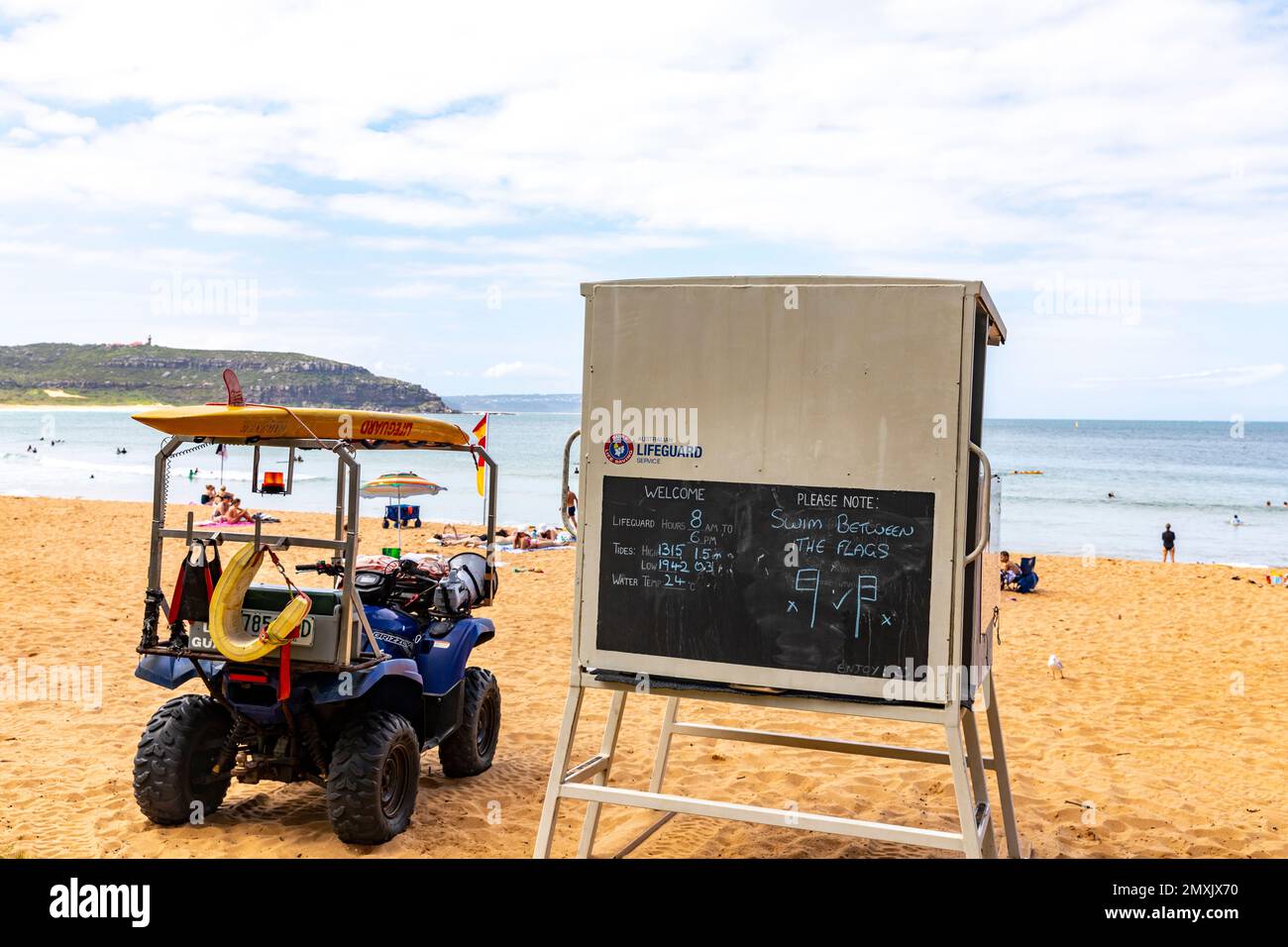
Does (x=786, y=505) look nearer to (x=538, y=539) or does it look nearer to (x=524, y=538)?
(x=524, y=538)

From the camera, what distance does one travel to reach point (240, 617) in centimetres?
564

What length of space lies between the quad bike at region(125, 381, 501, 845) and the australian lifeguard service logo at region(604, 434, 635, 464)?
148cm

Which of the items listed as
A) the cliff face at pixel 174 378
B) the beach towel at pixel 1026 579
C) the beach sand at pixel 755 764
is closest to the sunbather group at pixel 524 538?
the beach sand at pixel 755 764

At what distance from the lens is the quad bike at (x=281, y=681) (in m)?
5.47

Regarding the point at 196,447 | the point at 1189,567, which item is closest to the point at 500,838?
the point at 196,447

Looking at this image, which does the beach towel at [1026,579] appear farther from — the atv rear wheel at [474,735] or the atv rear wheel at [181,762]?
the atv rear wheel at [181,762]

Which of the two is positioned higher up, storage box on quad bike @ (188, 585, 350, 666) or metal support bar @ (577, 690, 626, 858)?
storage box on quad bike @ (188, 585, 350, 666)

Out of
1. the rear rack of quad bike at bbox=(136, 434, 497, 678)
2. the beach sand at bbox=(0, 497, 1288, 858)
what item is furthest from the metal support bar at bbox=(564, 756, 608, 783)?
the rear rack of quad bike at bbox=(136, 434, 497, 678)

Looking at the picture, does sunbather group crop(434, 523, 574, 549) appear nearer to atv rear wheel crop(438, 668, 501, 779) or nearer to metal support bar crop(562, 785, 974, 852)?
atv rear wheel crop(438, 668, 501, 779)

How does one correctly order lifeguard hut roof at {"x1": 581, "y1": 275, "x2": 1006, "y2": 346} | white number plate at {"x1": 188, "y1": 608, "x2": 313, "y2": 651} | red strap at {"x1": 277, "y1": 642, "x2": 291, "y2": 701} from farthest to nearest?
white number plate at {"x1": 188, "y1": 608, "x2": 313, "y2": 651}
red strap at {"x1": 277, "y1": 642, "x2": 291, "y2": 701}
lifeguard hut roof at {"x1": 581, "y1": 275, "x2": 1006, "y2": 346}

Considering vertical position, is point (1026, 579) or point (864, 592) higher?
point (864, 592)

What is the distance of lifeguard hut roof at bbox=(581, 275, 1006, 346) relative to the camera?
410cm

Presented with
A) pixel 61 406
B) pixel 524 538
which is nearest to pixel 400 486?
pixel 524 538

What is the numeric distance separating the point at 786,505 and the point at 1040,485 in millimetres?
55109
